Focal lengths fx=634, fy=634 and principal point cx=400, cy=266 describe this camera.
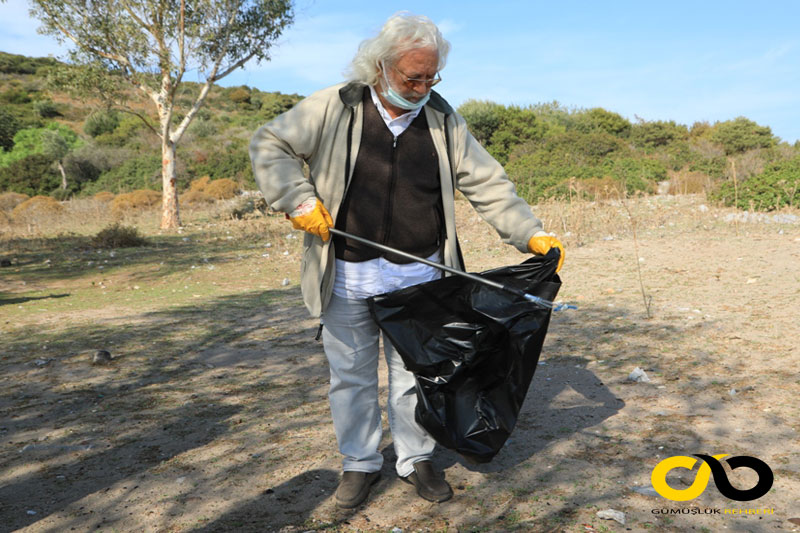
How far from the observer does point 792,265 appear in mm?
6844

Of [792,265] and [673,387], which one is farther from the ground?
[792,265]

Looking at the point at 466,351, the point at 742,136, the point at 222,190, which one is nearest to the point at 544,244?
the point at 466,351

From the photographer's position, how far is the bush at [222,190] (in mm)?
22766

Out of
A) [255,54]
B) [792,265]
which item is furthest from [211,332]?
[255,54]

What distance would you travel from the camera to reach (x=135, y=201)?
2153 cm

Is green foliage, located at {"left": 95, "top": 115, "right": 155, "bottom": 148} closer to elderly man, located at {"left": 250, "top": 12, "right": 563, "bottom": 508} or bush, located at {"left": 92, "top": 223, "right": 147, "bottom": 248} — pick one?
bush, located at {"left": 92, "top": 223, "right": 147, "bottom": 248}

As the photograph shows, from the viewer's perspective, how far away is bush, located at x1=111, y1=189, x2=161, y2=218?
68.7ft

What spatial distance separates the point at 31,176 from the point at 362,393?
34.3m

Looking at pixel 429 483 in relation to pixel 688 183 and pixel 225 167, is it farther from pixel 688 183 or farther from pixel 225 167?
pixel 225 167

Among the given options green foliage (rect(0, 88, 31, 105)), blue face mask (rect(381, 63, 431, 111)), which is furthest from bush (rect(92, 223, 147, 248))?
green foliage (rect(0, 88, 31, 105))

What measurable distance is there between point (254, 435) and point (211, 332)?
9.08 feet

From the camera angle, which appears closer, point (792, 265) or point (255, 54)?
point (792, 265)

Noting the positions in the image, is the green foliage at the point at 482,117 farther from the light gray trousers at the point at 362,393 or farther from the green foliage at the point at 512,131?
the light gray trousers at the point at 362,393

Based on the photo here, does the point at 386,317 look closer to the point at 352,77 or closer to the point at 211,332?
the point at 352,77
